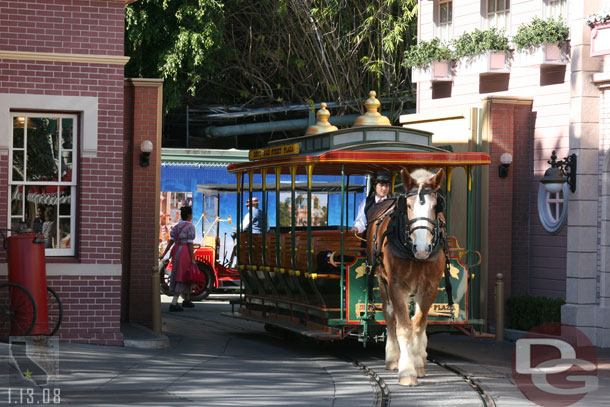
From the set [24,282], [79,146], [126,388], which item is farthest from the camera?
[79,146]

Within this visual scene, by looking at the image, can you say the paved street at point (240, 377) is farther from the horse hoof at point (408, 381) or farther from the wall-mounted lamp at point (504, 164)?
the wall-mounted lamp at point (504, 164)

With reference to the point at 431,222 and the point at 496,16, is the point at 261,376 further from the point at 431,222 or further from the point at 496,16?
the point at 496,16

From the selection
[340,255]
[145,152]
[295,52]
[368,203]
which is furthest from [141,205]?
[295,52]

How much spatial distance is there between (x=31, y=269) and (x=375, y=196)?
458 cm

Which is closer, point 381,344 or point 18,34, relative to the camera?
point 18,34

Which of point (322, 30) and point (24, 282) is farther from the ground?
point (322, 30)

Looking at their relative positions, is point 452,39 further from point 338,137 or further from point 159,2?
point 159,2

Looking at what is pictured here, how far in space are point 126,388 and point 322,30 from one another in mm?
22930

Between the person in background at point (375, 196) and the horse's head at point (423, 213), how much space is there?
8.26 ft

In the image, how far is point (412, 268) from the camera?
1244cm

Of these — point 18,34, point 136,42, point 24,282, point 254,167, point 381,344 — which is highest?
point 136,42

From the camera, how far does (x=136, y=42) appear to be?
29.3 metres

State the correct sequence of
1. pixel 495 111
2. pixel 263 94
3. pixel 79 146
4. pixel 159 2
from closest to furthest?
pixel 79 146 < pixel 495 111 < pixel 159 2 < pixel 263 94

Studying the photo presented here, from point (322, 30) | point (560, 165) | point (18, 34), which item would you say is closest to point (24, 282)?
point (18, 34)
